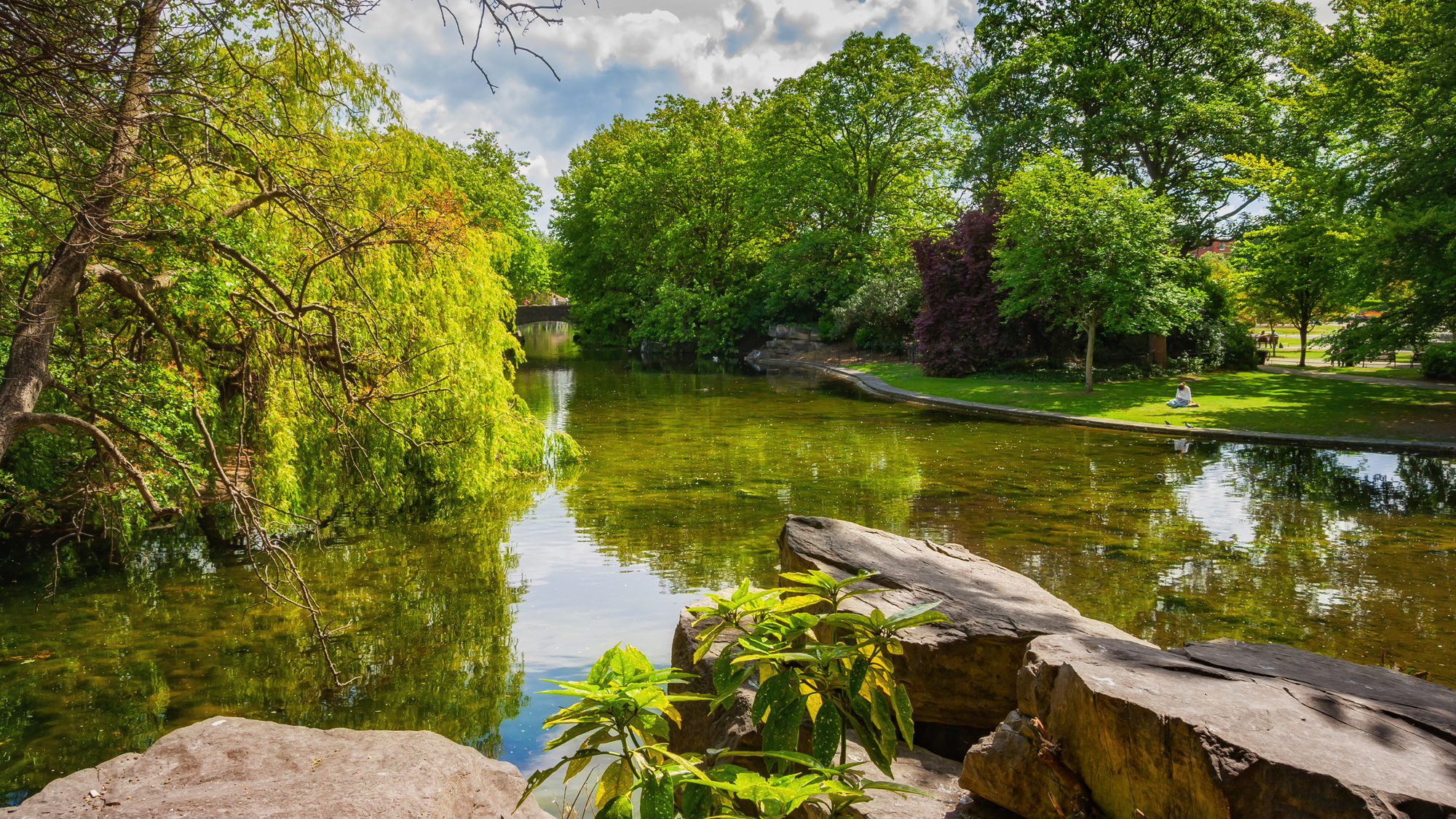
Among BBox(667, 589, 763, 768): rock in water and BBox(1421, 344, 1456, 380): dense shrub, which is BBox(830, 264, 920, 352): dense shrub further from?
BBox(667, 589, 763, 768): rock in water

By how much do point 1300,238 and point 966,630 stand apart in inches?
969

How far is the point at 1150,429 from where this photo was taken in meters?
20.5

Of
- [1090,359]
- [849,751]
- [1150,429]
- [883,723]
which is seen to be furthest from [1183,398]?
[883,723]

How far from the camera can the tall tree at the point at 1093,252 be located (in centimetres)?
2456

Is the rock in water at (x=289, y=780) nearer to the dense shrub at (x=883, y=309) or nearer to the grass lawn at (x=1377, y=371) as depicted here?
the dense shrub at (x=883, y=309)

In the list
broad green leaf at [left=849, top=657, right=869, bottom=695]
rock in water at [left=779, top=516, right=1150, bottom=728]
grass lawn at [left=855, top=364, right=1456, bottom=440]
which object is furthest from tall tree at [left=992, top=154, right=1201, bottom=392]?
broad green leaf at [left=849, top=657, right=869, bottom=695]

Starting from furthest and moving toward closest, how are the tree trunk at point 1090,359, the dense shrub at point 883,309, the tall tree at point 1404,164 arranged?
the dense shrub at point 883,309
the tree trunk at point 1090,359
the tall tree at point 1404,164

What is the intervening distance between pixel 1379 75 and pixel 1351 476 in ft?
46.3

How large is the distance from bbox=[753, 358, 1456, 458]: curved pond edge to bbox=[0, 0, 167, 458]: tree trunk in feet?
67.6

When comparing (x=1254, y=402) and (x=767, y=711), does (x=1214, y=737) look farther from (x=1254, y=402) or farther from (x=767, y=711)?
(x=1254, y=402)

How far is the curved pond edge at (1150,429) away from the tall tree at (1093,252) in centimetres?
395

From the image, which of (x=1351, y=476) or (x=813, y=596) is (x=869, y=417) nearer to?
(x=1351, y=476)

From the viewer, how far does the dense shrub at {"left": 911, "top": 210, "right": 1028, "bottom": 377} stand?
31438 mm

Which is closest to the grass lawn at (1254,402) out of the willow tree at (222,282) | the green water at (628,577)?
the green water at (628,577)
